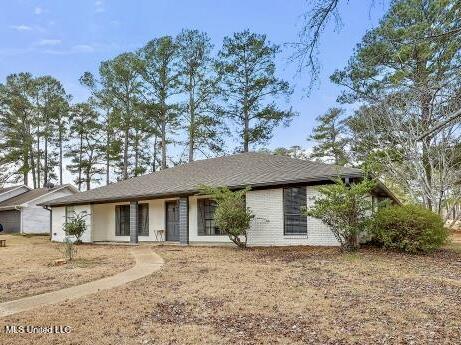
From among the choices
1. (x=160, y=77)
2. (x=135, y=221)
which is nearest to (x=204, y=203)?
(x=135, y=221)

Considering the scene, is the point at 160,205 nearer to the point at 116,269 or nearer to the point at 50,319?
the point at 116,269

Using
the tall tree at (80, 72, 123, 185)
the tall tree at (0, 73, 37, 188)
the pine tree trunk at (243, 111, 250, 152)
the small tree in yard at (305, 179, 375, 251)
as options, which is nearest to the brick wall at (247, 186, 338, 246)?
the small tree in yard at (305, 179, 375, 251)

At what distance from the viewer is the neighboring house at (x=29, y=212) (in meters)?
30.3

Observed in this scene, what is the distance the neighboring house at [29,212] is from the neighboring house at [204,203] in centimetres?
834

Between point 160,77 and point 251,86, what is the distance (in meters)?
6.87

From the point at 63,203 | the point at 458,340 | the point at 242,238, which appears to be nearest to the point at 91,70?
the point at 63,203

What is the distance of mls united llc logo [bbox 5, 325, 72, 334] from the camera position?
5152 millimetres

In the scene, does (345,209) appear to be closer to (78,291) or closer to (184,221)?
(184,221)

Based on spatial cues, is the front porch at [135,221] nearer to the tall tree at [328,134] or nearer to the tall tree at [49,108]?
the tall tree at [49,108]

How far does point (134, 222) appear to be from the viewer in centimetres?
1889

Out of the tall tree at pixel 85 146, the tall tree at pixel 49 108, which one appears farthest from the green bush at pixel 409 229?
the tall tree at pixel 49 108

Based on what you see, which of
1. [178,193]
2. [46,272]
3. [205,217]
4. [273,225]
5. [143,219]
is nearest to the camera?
[46,272]

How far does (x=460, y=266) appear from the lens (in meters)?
10.2

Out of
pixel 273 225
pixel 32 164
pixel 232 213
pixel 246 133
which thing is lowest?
pixel 273 225
